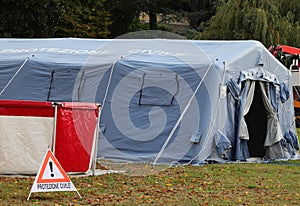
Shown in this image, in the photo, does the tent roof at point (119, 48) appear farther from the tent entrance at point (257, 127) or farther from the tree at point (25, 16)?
the tree at point (25, 16)

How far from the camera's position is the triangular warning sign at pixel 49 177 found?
10820 millimetres

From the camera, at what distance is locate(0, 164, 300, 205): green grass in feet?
36.8

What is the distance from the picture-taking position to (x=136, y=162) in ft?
53.3

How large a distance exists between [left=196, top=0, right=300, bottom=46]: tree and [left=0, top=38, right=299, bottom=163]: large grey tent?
14668mm

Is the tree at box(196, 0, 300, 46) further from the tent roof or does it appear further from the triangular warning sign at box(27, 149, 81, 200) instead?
the triangular warning sign at box(27, 149, 81, 200)

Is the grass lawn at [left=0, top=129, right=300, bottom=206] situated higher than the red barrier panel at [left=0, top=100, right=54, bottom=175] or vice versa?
the red barrier panel at [left=0, top=100, right=54, bottom=175]

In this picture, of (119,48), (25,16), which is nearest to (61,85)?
(119,48)

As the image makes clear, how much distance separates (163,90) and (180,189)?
4.34 m

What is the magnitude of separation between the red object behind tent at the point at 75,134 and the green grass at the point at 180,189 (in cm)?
38

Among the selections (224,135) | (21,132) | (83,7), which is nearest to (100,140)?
(224,135)

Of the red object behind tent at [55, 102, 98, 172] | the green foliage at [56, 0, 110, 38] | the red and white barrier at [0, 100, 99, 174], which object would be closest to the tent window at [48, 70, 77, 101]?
the red object behind tent at [55, 102, 98, 172]

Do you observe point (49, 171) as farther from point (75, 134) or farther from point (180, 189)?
point (75, 134)

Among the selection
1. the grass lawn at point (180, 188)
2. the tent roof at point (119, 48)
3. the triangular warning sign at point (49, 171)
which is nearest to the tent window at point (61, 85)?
the tent roof at point (119, 48)

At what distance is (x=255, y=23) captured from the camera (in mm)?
33344
